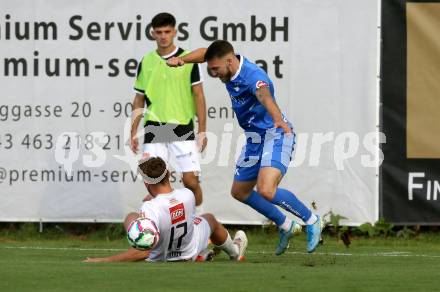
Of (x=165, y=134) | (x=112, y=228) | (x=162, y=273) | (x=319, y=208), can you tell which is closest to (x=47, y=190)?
(x=112, y=228)

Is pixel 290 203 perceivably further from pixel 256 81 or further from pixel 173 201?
pixel 173 201

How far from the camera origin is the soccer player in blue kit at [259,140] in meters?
11.5

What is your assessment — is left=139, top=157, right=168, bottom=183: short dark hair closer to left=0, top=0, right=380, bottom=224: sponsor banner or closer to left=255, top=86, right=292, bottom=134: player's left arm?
left=255, top=86, right=292, bottom=134: player's left arm

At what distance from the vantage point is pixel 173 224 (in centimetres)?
1025

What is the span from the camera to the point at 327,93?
14.6m

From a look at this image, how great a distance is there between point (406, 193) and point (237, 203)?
200 cm

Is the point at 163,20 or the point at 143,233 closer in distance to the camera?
the point at 143,233

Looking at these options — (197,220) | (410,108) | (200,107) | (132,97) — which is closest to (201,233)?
(197,220)

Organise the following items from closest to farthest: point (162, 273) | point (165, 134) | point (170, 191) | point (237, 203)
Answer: point (162, 273)
point (170, 191)
point (165, 134)
point (237, 203)

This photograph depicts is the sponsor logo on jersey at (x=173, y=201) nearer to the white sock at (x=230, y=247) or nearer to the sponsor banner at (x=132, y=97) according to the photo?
the white sock at (x=230, y=247)

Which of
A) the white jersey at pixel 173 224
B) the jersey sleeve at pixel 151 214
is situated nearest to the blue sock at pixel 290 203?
the white jersey at pixel 173 224

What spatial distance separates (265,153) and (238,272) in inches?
106

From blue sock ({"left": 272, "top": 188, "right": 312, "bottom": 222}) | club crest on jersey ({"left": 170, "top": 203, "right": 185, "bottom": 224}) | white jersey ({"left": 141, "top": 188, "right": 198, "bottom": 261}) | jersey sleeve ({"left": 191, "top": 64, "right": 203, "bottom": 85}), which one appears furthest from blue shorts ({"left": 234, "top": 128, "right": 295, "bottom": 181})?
jersey sleeve ({"left": 191, "top": 64, "right": 203, "bottom": 85})

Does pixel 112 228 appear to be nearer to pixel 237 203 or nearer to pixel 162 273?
pixel 237 203
